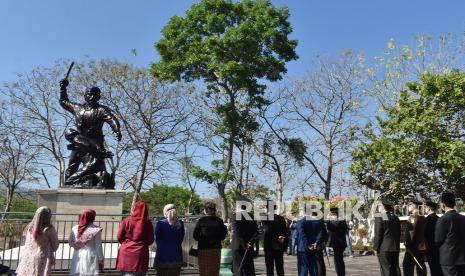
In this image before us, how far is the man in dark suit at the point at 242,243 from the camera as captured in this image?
8.18 m

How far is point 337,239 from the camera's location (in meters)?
9.83

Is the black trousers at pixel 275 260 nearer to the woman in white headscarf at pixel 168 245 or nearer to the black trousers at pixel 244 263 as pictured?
the black trousers at pixel 244 263

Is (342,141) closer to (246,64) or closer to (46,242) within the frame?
(246,64)

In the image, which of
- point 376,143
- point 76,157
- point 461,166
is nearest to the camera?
point 76,157

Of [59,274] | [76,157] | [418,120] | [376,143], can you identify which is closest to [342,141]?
[376,143]

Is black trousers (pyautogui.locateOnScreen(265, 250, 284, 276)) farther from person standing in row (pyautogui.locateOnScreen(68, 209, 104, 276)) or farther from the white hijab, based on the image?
person standing in row (pyautogui.locateOnScreen(68, 209, 104, 276))

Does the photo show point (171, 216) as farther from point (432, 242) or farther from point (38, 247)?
point (432, 242)

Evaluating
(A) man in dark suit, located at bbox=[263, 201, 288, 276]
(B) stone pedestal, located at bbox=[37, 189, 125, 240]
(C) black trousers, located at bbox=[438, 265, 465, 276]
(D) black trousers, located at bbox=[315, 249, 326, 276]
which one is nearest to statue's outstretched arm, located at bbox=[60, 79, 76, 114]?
(B) stone pedestal, located at bbox=[37, 189, 125, 240]

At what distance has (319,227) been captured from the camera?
29.6 ft

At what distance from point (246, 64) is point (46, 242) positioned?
13679 millimetres

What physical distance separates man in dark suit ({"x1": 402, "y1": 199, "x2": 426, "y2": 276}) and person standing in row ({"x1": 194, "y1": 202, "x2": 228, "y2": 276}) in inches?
137

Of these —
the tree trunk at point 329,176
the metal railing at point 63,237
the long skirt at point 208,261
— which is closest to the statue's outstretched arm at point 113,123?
the metal railing at point 63,237

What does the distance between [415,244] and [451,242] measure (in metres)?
2.03

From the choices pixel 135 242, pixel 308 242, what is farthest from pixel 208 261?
pixel 308 242
